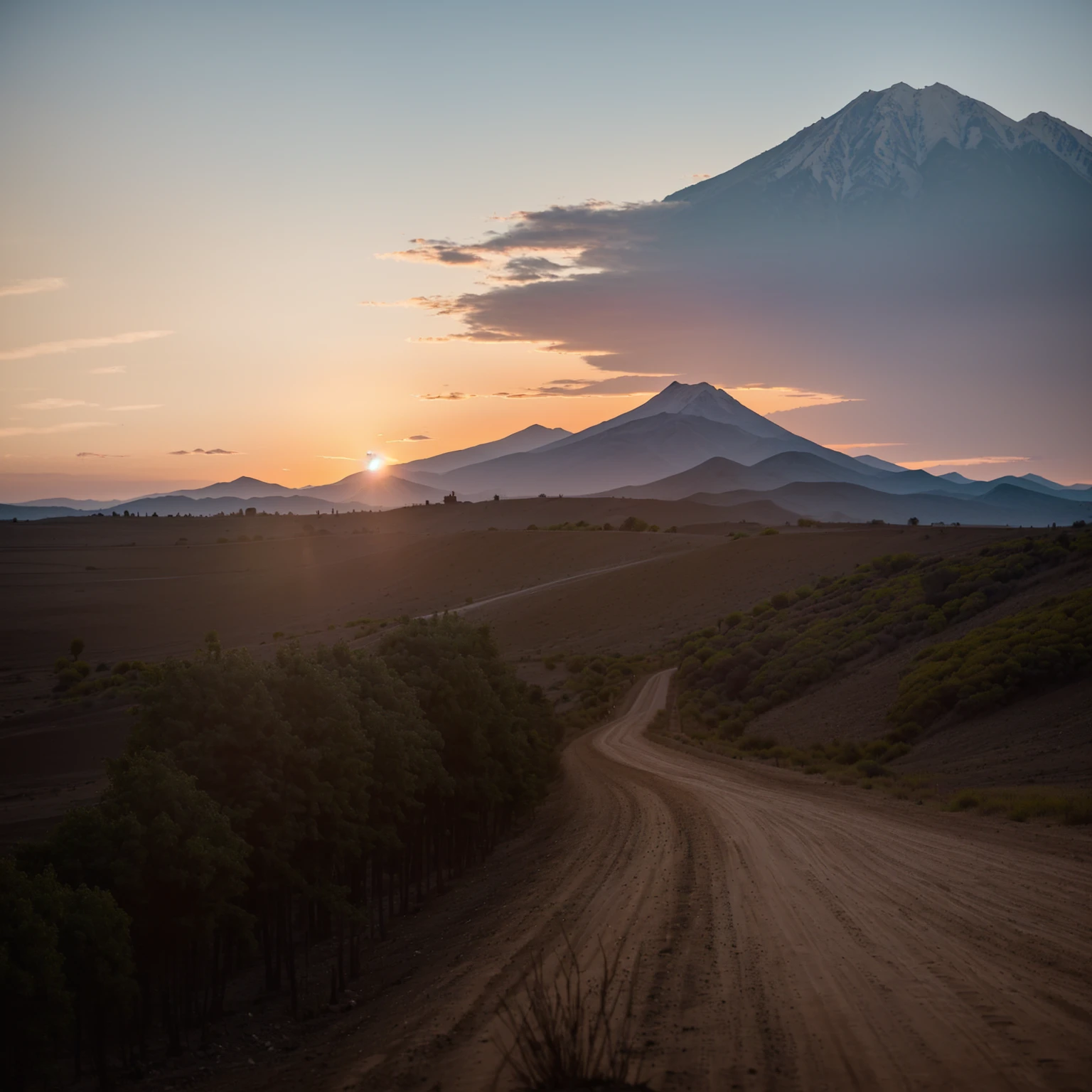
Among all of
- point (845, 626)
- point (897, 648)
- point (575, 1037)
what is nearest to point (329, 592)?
point (845, 626)

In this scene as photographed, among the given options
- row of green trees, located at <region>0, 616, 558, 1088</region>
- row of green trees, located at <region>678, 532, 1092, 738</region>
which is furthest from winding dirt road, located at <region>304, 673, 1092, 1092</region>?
row of green trees, located at <region>678, 532, 1092, 738</region>

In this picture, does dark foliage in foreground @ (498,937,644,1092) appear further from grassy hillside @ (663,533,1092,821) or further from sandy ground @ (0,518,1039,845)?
sandy ground @ (0,518,1039,845)

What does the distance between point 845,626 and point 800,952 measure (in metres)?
39.9

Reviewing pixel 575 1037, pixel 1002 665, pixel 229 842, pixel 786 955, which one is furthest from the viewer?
pixel 1002 665

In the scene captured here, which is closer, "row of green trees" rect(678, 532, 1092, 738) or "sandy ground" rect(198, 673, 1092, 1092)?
"sandy ground" rect(198, 673, 1092, 1092)

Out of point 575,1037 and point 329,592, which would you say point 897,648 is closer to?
point 575,1037

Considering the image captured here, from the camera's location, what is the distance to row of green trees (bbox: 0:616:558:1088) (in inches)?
528

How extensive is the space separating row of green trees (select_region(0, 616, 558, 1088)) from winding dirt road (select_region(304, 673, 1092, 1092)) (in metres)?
2.73

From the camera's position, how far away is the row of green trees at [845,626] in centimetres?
4597

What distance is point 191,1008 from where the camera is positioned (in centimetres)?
1723

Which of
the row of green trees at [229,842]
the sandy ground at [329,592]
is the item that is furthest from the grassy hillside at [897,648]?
the row of green trees at [229,842]

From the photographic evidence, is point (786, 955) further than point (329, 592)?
No

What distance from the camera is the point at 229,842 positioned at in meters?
15.6

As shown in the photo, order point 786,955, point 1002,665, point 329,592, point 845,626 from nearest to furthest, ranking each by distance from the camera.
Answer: point 786,955 < point 1002,665 < point 845,626 < point 329,592
